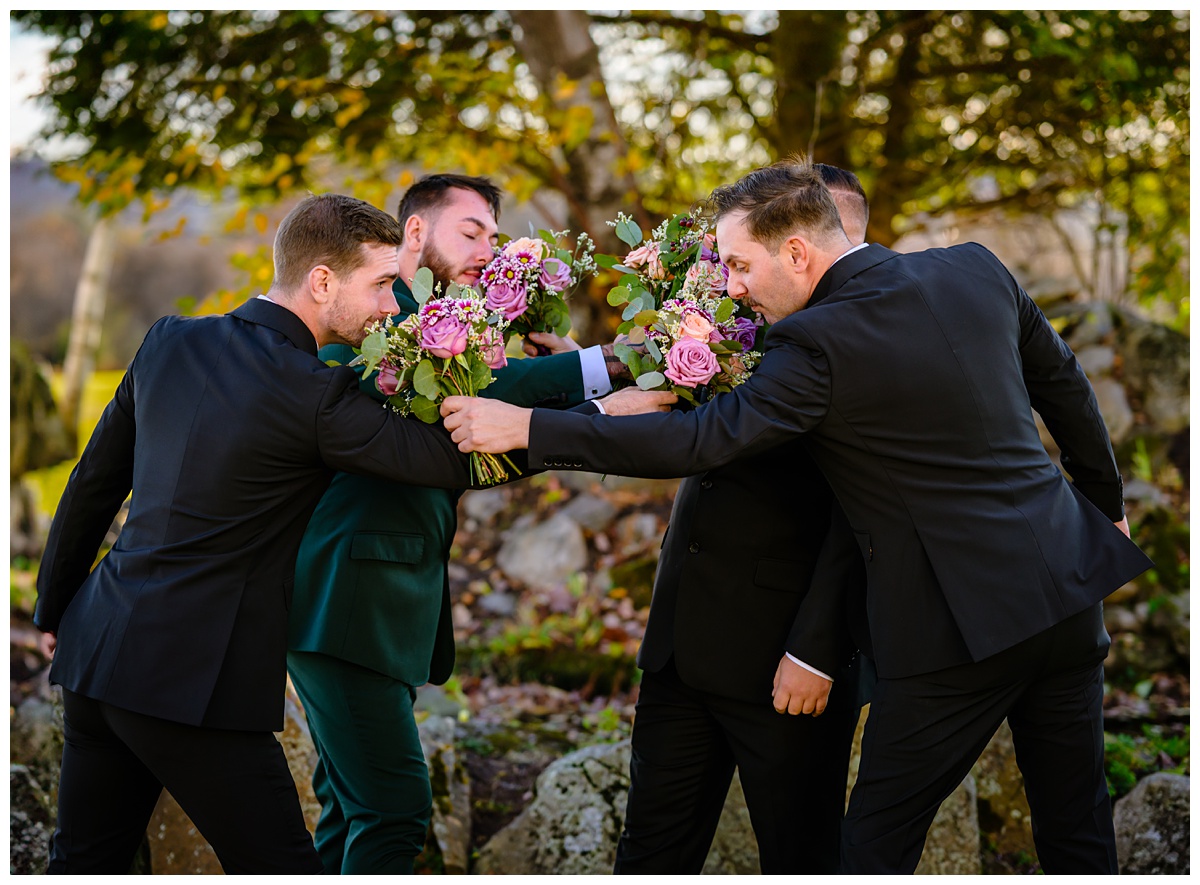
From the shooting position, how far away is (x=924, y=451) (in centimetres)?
280

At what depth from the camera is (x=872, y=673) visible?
3.32m

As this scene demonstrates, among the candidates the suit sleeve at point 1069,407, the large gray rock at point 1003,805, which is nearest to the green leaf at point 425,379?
the suit sleeve at point 1069,407

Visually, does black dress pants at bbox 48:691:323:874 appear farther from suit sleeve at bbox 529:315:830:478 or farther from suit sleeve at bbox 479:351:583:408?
suit sleeve at bbox 479:351:583:408

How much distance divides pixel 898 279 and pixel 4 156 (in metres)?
4.11

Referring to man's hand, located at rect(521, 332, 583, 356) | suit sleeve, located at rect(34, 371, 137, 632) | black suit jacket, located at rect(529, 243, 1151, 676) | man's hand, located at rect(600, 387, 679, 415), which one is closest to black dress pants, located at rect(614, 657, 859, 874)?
black suit jacket, located at rect(529, 243, 1151, 676)

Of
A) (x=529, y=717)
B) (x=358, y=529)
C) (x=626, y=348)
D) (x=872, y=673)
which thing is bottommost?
(x=529, y=717)

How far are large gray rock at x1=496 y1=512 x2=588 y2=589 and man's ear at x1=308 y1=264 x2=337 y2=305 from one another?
177 inches

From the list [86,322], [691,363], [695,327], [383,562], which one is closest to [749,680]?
[691,363]

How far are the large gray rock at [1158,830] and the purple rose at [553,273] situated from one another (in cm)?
303

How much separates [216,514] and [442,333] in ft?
2.59

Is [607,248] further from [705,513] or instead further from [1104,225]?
A: [705,513]

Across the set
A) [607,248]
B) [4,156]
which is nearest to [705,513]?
[4,156]

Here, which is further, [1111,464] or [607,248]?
[607,248]

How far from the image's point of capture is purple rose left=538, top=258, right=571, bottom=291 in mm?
3607
